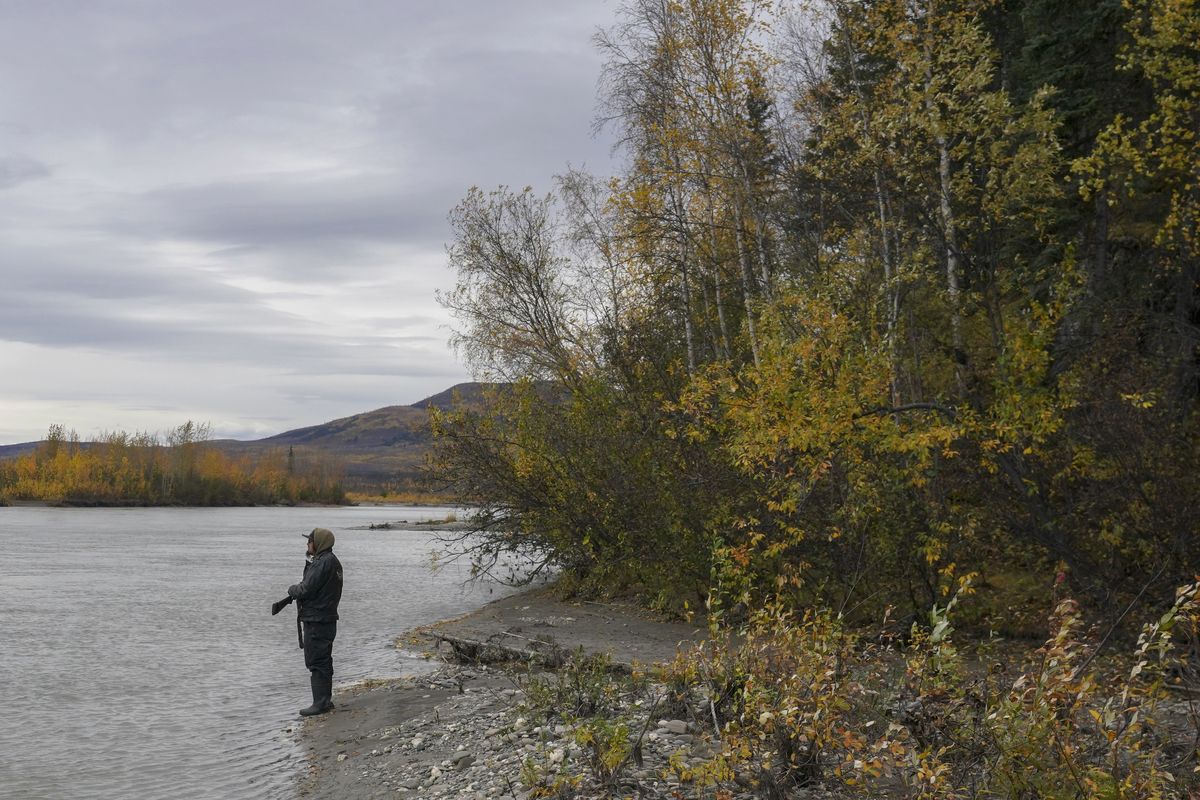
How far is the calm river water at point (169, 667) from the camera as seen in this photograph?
1062 cm

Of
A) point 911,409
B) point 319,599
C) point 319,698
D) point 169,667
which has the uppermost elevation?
point 911,409

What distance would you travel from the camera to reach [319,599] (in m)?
12.1

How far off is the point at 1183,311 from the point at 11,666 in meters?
20.8

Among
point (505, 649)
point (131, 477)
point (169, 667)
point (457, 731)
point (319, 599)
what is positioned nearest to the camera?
point (457, 731)

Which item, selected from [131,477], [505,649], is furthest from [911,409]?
[131,477]

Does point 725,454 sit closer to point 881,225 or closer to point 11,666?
point 881,225

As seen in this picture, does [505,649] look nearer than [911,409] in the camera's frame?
No

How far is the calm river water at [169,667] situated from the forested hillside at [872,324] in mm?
5043

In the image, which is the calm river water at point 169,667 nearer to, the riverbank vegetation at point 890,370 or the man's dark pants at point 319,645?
the man's dark pants at point 319,645

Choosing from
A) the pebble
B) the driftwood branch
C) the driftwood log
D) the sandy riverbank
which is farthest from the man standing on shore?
the driftwood branch

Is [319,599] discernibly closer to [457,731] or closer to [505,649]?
[457,731]

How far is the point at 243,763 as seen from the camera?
35.4ft

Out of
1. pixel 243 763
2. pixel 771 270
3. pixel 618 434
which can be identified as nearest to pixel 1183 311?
pixel 771 270

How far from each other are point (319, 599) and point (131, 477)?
13764 cm
